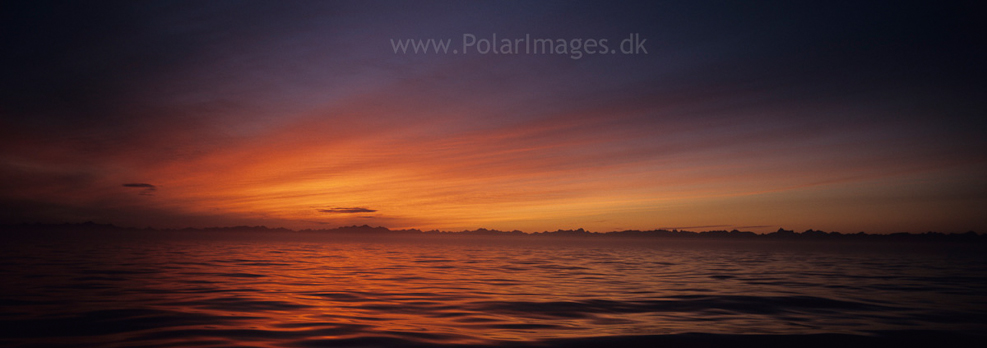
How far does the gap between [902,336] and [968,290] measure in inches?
476

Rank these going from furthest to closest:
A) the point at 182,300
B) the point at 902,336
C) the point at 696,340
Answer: the point at 182,300, the point at 902,336, the point at 696,340

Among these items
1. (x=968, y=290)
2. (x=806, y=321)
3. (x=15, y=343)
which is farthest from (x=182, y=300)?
(x=968, y=290)

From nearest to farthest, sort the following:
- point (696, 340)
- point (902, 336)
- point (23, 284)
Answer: point (696, 340), point (902, 336), point (23, 284)

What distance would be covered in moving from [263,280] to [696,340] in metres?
16.0

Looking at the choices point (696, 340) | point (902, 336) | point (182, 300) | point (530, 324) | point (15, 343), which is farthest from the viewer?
point (182, 300)

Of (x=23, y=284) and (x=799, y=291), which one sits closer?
(x=23, y=284)

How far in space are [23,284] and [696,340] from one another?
63.8ft

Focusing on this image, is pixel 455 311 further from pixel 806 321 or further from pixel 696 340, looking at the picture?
pixel 806 321

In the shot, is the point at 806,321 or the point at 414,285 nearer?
the point at 806,321

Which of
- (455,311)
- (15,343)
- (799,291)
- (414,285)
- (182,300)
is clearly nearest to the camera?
(15,343)

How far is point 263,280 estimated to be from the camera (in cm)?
1948

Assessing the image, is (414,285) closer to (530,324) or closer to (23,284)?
(530,324)

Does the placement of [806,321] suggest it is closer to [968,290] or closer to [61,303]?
[968,290]

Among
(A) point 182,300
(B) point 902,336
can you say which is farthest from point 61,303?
(B) point 902,336
